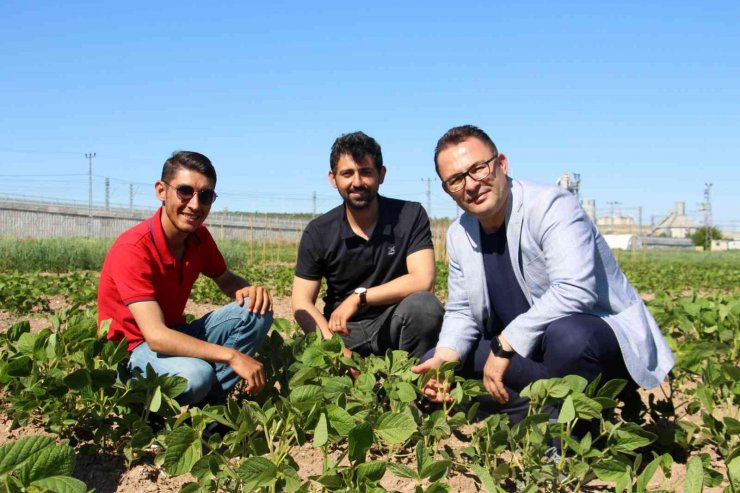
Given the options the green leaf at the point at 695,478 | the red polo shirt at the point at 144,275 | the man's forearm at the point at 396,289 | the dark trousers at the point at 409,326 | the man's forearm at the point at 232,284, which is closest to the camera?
the green leaf at the point at 695,478

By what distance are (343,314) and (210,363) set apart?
876 mm

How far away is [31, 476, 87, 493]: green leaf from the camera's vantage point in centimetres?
163

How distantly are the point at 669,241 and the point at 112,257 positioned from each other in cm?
5644

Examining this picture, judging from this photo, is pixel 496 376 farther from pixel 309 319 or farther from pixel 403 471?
pixel 309 319

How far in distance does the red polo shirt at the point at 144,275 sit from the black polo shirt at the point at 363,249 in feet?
2.49

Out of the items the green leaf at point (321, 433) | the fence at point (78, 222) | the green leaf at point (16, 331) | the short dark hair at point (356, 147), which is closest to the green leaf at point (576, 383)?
the green leaf at point (321, 433)

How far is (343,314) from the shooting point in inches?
141

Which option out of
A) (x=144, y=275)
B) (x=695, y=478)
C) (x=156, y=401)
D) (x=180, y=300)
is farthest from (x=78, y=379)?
(x=695, y=478)

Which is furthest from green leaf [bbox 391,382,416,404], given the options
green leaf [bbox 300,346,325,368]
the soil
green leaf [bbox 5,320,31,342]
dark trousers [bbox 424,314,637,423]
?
green leaf [bbox 5,320,31,342]

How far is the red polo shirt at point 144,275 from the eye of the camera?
272cm

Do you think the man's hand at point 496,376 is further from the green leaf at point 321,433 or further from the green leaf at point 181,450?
the green leaf at point 181,450

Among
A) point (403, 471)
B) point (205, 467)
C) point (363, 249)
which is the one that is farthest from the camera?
point (363, 249)

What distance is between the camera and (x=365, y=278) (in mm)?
3818

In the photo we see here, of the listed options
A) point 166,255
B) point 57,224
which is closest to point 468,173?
point 166,255
